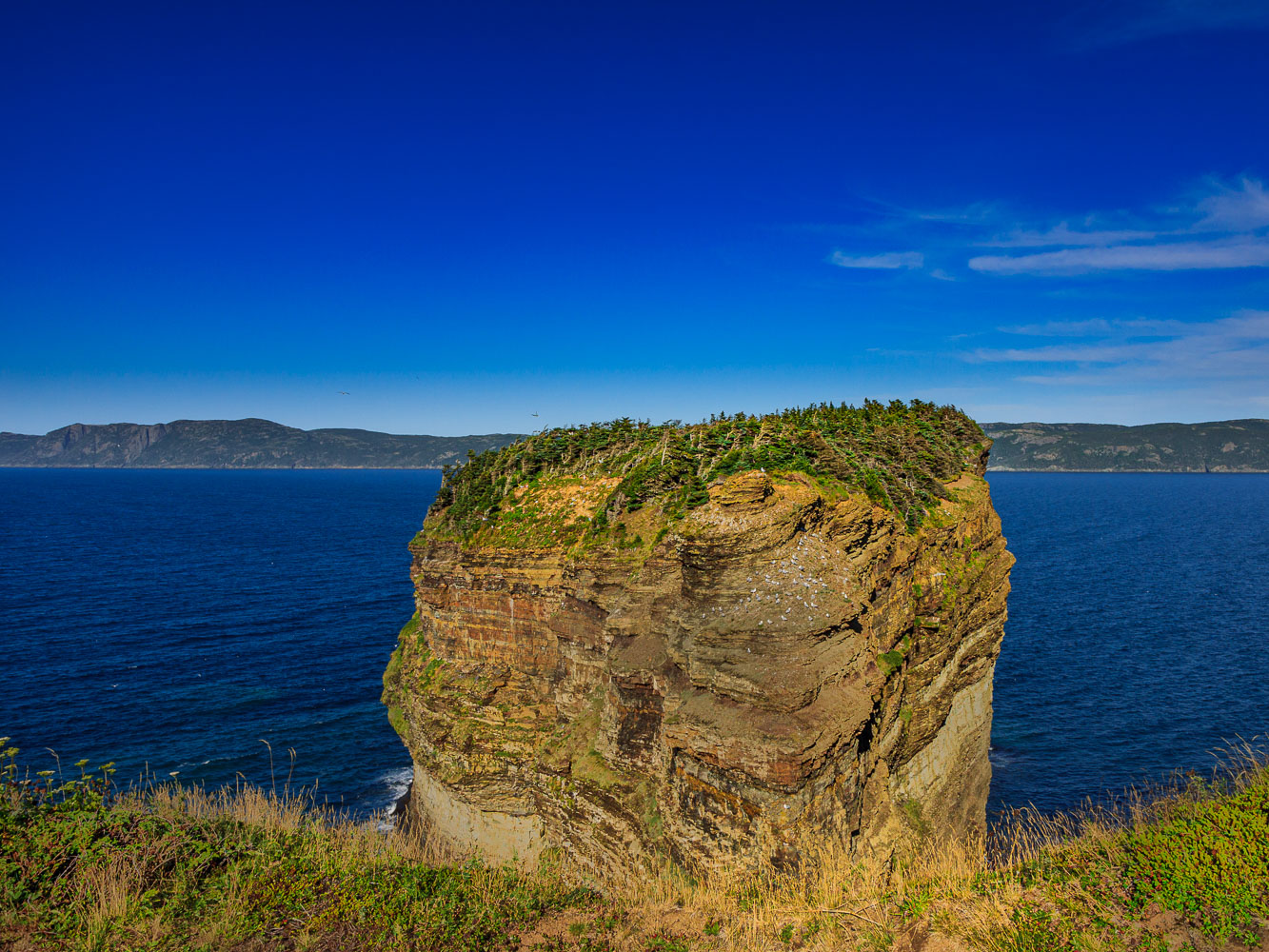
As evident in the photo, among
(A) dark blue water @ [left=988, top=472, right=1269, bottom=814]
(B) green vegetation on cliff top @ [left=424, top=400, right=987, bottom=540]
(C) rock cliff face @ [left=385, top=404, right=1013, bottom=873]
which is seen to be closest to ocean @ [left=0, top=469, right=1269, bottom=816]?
(A) dark blue water @ [left=988, top=472, right=1269, bottom=814]

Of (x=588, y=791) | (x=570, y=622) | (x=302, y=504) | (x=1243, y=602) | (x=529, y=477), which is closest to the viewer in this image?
(x=588, y=791)

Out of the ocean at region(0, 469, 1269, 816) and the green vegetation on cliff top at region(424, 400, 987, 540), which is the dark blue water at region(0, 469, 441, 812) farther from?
the green vegetation on cliff top at region(424, 400, 987, 540)

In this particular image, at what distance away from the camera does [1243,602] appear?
2029 inches

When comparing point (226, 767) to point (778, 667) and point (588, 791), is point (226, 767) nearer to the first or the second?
point (588, 791)

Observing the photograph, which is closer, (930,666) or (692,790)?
(692,790)

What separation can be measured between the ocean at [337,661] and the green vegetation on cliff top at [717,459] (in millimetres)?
9722

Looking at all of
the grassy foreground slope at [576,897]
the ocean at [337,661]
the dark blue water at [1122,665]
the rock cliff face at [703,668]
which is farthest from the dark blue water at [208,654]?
the dark blue water at [1122,665]

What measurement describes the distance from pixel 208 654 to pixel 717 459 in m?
37.1

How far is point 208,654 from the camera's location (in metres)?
39.4

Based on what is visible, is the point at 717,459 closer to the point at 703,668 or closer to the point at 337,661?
the point at 703,668

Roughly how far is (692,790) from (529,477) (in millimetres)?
11760

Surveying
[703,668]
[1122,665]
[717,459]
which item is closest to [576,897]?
[703,668]

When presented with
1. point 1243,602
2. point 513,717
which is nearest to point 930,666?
point 513,717

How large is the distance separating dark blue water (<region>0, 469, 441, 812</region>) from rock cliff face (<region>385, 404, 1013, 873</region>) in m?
10.5
